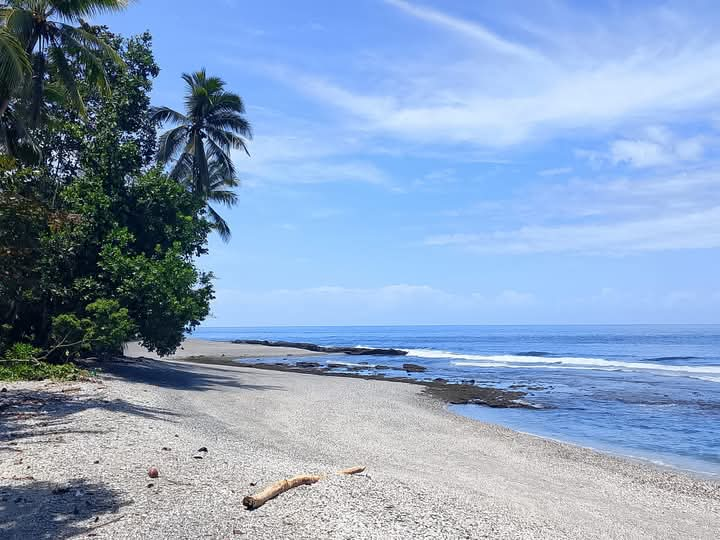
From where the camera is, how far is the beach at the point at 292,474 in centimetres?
645

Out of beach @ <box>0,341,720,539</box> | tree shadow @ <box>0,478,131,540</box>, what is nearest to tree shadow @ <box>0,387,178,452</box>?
beach @ <box>0,341,720,539</box>

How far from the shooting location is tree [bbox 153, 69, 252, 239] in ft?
103

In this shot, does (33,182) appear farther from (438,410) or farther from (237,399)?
(438,410)

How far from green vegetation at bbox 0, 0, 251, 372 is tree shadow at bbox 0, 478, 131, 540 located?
633cm

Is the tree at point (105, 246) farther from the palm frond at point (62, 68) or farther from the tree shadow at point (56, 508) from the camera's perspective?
Result: the tree shadow at point (56, 508)

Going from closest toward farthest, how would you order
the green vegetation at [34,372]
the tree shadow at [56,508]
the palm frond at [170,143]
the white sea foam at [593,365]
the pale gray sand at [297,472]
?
the tree shadow at [56,508] < the pale gray sand at [297,472] < the green vegetation at [34,372] < the palm frond at [170,143] < the white sea foam at [593,365]

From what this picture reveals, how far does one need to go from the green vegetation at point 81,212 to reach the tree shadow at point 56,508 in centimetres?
633

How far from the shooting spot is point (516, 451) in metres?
14.6

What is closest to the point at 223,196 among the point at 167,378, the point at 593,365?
the point at 167,378

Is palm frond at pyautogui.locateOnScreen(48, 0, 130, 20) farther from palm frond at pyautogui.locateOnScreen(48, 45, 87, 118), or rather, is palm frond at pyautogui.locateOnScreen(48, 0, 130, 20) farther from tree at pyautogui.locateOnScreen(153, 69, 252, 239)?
tree at pyautogui.locateOnScreen(153, 69, 252, 239)

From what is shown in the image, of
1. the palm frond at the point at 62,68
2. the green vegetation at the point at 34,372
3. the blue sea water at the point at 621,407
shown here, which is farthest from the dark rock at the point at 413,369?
the palm frond at the point at 62,68

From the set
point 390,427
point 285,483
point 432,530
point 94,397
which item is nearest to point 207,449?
point 285,483

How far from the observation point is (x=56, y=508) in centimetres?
660

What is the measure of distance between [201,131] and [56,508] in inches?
1113
